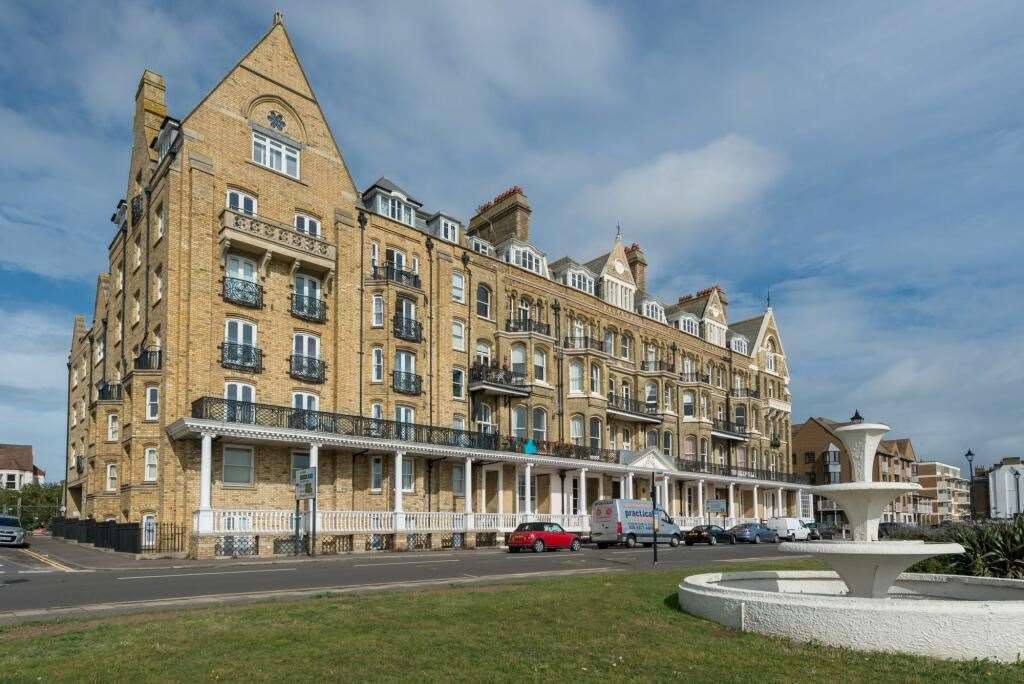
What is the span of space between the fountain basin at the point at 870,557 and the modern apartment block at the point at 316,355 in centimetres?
2119

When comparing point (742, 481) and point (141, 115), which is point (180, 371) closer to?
point (141, 115)

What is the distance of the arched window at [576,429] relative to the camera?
153 feet

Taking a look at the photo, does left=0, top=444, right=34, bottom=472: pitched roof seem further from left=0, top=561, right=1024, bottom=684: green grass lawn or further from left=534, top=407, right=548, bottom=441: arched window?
left=0, top=561, right=1024, bottom=684: green grass lawn

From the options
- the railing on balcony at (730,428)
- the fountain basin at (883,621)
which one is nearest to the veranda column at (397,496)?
the fountain basin at (883,621)

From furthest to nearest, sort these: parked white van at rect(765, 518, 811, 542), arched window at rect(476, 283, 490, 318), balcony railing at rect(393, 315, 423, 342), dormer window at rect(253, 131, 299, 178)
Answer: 1. parked white van at rect(765, 518, 811, 542)
2. arched window at rect(476, 283, 490, 318)
3. balcony railing at rect(393, 315, 423, 342)
4. dormer window at rect(253, 131, 299, 178)

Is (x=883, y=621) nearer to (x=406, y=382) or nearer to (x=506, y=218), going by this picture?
(x=406, y=382)

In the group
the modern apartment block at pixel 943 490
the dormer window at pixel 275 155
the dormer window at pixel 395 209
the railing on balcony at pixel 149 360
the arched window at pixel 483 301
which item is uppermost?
the dormer window at pixel 275 155

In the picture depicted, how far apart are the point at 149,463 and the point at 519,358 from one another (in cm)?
2047

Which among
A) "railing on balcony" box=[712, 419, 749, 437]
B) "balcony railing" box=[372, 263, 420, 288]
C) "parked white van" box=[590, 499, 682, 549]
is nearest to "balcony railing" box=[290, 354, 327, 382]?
"balcony railing" box=[372, 263, 420, 288]

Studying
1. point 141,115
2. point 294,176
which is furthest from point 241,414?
point 141,115

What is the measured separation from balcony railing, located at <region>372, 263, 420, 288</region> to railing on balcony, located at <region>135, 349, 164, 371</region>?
1022cm

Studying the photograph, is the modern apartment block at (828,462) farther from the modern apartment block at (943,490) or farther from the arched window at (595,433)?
the arched window at (595,433)

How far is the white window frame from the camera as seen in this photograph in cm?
2989

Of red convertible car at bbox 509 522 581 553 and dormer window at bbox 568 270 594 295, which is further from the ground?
dormer window at bbox 568 270 594 295
